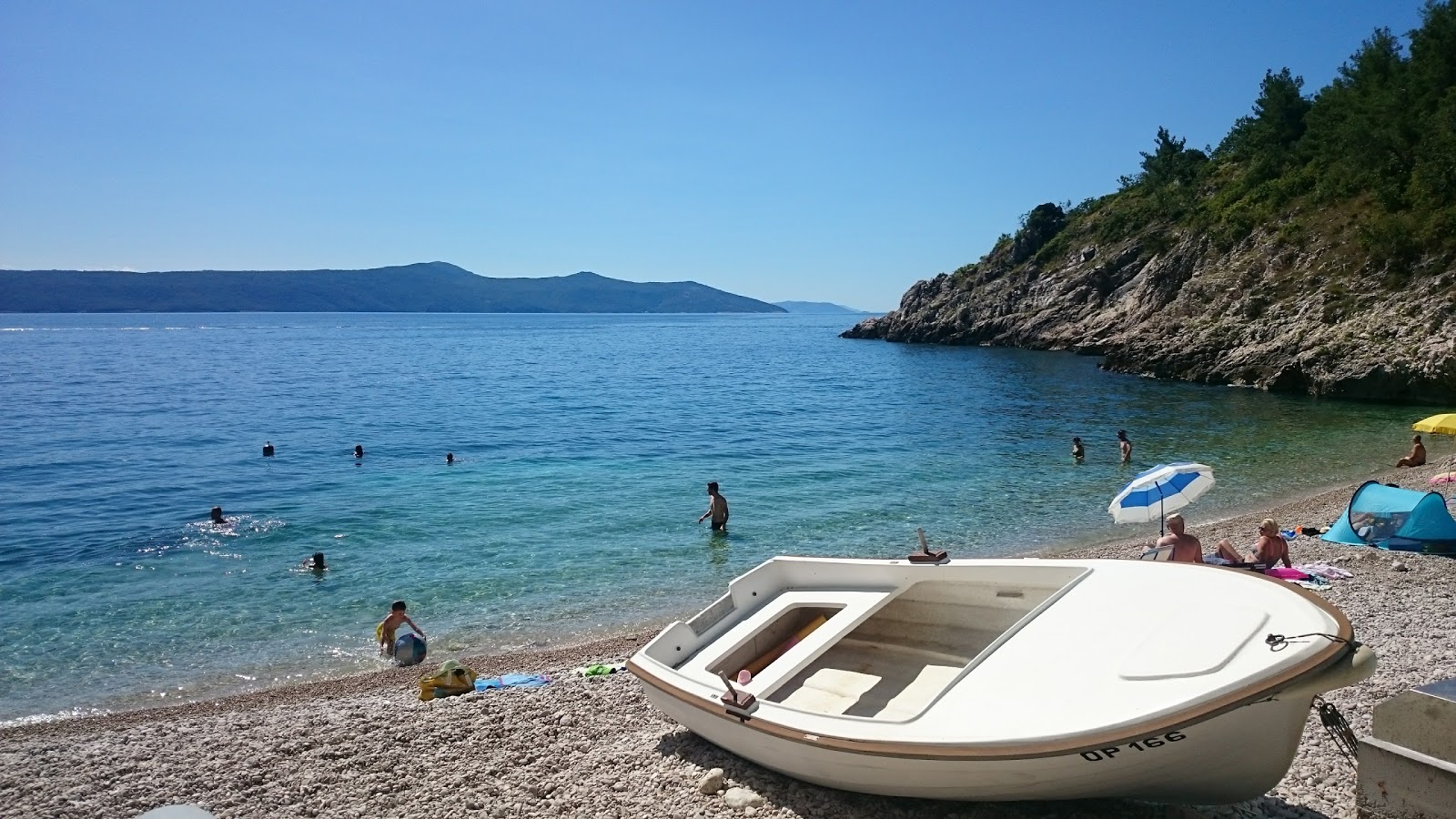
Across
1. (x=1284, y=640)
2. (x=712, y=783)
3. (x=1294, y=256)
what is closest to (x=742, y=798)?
(x=712, y=783)

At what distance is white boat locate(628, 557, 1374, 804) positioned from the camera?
5.42 metres

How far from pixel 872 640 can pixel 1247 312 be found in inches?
1835

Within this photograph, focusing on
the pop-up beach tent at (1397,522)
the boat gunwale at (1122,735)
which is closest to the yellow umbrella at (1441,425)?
the pop-up beach tent at (1397,522)

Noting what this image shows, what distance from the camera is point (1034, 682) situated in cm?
621

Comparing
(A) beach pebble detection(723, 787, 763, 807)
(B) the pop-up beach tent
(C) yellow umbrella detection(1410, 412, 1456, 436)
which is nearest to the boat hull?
(A) beach pebble detection(723, 787, 763, 807)

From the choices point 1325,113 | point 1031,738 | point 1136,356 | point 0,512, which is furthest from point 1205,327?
point 0,512

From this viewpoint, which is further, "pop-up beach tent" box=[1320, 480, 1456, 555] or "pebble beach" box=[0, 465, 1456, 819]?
"pop-up beach tent" box=[1320, 480, 1456, 555]

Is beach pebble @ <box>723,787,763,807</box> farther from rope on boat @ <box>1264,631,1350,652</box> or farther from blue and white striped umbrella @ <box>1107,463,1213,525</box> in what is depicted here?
blue and white striped umbrella @ <box>1107,463,1213,525</box>

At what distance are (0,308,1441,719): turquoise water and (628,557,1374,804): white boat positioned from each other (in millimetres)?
6688

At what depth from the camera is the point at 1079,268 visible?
248 ft

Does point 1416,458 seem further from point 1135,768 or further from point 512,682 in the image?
point 512,682

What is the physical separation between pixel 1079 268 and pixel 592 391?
45596 mm

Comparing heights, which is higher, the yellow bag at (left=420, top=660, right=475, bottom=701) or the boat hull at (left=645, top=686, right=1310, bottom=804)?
the boat hull at (left=645, top=686, right=1310, bottom=804)

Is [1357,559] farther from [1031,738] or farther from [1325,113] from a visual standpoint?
[1325,113]
